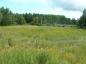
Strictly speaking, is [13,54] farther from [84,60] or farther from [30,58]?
[84,60]

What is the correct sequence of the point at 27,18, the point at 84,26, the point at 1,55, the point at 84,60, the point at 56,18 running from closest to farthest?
the point at 1,55 < the point at 84,60 < the point at 84,26 < the point at 27,18 < the point at 56,18

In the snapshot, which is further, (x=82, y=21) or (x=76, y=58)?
(x=82, y=21)

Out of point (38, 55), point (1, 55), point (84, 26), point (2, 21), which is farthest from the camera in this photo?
point (2, 21)

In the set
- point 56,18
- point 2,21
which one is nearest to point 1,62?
point 2,21

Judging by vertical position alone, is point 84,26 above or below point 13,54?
below

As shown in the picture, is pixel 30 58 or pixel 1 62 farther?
pixel 30 58

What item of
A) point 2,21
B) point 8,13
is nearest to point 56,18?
point 8,13

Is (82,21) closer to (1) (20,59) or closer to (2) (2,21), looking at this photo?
(2) (2,21)

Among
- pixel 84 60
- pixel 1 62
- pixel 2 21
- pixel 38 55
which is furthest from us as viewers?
pixel 2 21

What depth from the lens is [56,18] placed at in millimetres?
162125

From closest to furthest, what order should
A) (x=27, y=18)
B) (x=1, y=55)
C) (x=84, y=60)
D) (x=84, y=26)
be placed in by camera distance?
(x=1, y=55) → (x=84, y=60) → (x=84, y=26) → (x=27, y=18)

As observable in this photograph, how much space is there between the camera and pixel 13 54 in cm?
791

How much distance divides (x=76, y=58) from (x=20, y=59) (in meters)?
3.27

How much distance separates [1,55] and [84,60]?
3469mm
